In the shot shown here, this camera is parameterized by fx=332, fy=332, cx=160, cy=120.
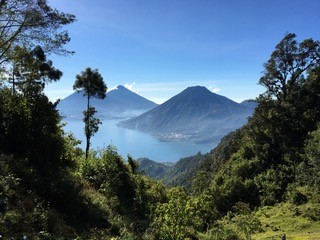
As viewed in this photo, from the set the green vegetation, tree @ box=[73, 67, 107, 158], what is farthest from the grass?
tree @ box=[73, 67, 107, 158]

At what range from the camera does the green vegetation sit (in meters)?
11.9

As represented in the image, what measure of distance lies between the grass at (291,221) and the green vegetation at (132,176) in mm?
69

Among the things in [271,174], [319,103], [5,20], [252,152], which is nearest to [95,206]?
[5,20]

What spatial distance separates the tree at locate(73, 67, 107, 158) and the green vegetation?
0.23 metres

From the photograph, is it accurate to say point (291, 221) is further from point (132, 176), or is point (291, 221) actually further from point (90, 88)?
point (90, 88)

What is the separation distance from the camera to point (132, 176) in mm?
23453

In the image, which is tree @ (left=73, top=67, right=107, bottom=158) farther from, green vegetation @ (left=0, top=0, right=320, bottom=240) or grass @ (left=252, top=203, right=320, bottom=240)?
grass @ (left=252, top=203, right=320, bottom=240)

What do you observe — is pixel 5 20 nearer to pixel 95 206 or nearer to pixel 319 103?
pixel 95 206

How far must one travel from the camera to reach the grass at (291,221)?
21.1 m

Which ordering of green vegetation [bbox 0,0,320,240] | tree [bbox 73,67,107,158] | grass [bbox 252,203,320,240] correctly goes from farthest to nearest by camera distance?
tree [bbox 73,67,107,158], grass [bbox 252,203,320,240], green vegetation [bbox 0,0,320,240]

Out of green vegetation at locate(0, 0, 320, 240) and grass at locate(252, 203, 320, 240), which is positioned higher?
green vegetation at locate(0, 0, 320, 240)

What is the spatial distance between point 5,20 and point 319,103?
39428 mm

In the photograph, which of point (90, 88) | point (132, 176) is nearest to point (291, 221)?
point (132, 176)

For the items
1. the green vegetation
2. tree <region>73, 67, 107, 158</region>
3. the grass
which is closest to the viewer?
the green vegetation
